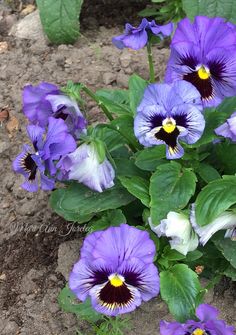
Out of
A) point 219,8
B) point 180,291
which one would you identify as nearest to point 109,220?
point 180,291

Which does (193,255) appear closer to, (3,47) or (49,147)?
(49,147)

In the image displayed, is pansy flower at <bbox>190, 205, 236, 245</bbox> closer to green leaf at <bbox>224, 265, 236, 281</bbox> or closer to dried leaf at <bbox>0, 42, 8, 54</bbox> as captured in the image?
green leaf at <bbox>224, 265, 236, 281</bbox>

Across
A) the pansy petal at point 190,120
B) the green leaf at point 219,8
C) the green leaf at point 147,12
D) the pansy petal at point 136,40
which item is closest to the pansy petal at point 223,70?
the pansy petal at point 190,120

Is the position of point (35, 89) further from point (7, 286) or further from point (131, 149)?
point (7, 286)

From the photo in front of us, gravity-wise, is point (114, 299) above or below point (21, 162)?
below

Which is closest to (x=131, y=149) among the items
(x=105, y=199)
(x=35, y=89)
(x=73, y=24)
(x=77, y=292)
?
(x=105, y=199)

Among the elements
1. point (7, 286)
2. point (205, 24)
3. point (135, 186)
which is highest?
point (205, 24)

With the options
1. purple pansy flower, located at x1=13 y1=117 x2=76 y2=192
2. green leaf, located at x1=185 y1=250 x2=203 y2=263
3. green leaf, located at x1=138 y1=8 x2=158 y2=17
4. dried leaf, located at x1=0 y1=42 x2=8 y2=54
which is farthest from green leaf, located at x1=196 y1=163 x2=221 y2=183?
dried leaf, located at x1=0 y1=42 x2=8 y2=54
